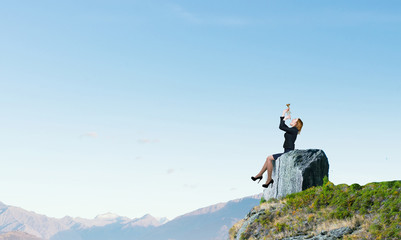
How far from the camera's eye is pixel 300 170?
24.0 metres

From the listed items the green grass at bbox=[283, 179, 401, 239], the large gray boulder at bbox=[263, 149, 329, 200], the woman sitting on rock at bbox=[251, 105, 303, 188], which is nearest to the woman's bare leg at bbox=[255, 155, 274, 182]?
the woman sitting on rock at bbox=[251, 105, 303, 188]

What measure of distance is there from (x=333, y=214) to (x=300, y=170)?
4.44m

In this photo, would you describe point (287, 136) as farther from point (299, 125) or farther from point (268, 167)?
point (268, 167)

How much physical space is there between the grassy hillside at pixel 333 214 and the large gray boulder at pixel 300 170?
807 millimetres

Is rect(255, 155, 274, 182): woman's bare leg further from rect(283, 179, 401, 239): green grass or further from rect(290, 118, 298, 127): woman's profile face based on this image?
rect(283, 179, 401, 239): green grass

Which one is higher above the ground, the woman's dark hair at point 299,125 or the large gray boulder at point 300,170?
the woman's dark hair at point 299,125

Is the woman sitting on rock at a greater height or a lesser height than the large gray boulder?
greater

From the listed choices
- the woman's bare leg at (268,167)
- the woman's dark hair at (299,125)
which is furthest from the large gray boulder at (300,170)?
the woman's dark hair at (299,125)

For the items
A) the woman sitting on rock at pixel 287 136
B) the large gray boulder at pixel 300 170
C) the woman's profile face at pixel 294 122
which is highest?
the woman's profile face at pixel 294 122

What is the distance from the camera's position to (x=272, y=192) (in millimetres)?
26547

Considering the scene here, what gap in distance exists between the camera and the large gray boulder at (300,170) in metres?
24.1

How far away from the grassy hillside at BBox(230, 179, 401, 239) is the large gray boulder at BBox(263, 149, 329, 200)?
2.65 ft

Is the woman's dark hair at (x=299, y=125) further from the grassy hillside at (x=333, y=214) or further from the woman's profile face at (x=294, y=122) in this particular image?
the grassy hillside at (x=333, y=214)

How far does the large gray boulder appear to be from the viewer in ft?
79.0
